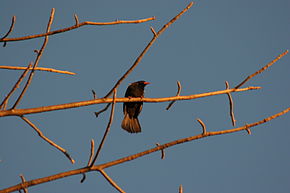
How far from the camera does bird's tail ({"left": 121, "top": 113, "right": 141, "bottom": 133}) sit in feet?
29.8

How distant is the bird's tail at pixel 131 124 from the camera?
29.8ft

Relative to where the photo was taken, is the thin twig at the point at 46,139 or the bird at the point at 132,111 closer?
the thin twig at the point at 46,139

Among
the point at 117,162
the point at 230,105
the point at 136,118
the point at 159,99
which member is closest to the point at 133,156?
the point at 117,162

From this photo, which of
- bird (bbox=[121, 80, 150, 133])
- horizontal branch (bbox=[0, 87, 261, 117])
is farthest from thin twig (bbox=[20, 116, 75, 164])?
bird (bbox=[121, 80, 150, 133])

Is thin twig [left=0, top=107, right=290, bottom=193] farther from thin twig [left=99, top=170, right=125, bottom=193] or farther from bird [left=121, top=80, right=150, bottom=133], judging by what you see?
bird [left=121, top=80, right=150, bottom=133]

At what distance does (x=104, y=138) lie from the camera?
2.42 meters

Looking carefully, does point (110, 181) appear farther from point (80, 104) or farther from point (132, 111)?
point (132, 111)

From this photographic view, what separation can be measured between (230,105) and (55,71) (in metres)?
1.28

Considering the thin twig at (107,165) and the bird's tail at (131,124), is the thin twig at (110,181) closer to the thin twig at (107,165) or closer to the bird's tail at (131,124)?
the thin twig at (107,165)

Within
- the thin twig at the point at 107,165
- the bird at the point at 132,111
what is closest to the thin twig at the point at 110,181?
the thin twig at the point at 107,165

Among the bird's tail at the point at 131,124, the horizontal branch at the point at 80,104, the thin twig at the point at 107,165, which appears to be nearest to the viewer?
the thin twig at the point at 107,165

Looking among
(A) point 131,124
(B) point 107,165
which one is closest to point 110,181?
(B) point 107,165

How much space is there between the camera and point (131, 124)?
913cm

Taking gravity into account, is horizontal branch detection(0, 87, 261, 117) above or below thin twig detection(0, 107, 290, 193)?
above
